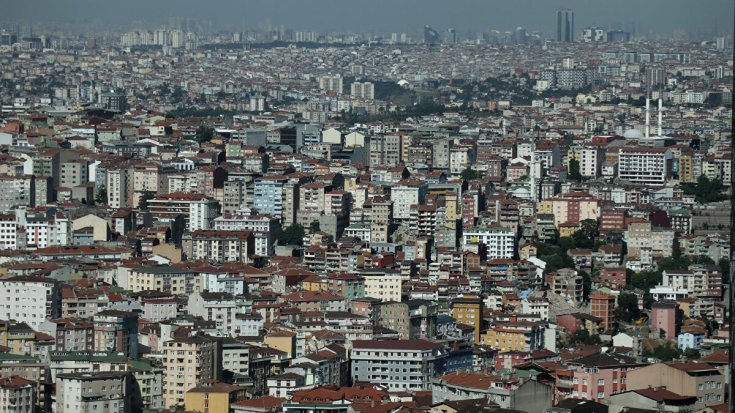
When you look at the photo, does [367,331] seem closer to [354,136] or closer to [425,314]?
[425,314]

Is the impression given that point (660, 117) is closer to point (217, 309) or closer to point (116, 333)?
point (217, 309)

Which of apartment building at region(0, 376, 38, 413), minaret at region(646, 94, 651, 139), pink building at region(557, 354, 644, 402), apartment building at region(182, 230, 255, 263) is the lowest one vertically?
apartment building at region(0, 376, 38, 413)

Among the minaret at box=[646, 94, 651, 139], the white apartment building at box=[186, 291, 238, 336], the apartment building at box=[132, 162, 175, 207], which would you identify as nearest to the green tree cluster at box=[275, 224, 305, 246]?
the apartment building at box=[132, 162, 175, 207]

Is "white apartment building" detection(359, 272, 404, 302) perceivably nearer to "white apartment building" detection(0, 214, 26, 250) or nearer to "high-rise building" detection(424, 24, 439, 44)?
"white apartment building" detection(0, 214, 26, 250)

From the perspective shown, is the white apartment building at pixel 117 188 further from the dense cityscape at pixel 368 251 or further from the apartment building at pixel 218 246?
the apartment building at pixel 218 246

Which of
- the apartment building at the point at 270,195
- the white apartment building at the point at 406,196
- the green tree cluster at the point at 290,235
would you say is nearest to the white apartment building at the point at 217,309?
the green tree cluster at the point at 290,235

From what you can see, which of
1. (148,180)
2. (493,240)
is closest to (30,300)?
(493,240)

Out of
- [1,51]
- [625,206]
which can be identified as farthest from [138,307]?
[1,51]
